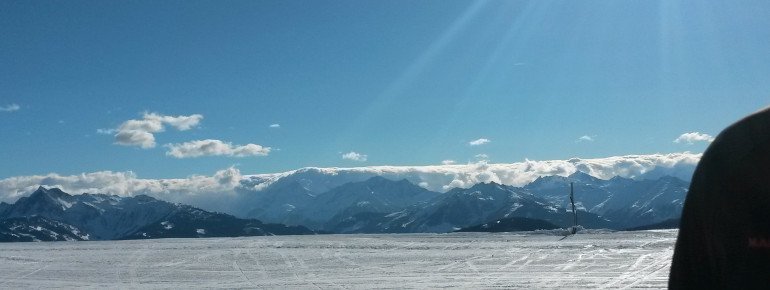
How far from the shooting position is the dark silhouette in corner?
164cm

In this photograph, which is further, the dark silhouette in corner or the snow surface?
the snow surface

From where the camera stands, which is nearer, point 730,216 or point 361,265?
point 730,216

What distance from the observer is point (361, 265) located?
79.7 ft

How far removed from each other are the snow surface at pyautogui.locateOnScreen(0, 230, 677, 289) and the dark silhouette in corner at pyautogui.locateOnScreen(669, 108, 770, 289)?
1362 centimetres

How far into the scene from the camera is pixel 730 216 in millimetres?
1690

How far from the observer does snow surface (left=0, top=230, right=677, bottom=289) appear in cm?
1964

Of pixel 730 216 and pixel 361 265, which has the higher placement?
Result: pixel 730 216

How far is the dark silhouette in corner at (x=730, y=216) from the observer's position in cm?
164

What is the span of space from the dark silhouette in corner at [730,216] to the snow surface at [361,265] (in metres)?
13.6

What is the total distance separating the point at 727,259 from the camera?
1694mm

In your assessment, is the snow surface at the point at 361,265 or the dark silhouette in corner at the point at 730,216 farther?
the snow surface at the point at 361,265

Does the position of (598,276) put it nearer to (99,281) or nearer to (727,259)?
(99,281)

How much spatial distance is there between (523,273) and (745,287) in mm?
19872

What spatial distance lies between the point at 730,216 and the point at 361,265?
23.0m
